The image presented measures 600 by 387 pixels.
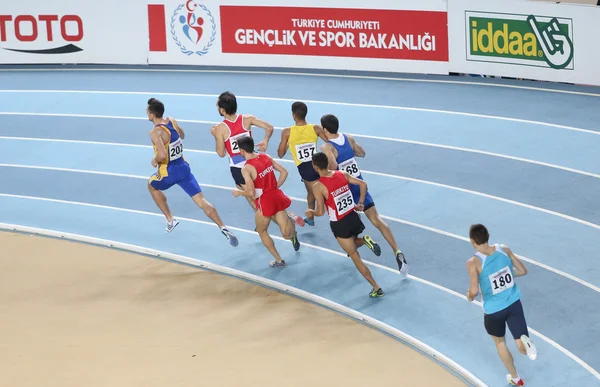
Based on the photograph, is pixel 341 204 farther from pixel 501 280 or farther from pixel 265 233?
pixel 501 280

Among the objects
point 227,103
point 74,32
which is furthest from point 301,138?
point 74,32

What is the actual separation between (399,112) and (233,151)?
192 inches

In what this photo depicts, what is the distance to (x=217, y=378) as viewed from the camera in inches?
349

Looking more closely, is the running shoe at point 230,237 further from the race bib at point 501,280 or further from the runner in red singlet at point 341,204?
the race bib at point 501,280

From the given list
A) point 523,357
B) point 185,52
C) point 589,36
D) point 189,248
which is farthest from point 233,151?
point 185,52

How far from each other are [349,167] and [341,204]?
804 millimetres

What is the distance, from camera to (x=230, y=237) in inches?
443

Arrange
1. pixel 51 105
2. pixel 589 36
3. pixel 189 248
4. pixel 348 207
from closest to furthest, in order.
A: pixel 348 207 < pixel 189 248 < pixel 589 36 < pixel 51 105

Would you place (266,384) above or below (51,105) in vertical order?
below

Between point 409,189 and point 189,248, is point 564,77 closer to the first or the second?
point 409,189

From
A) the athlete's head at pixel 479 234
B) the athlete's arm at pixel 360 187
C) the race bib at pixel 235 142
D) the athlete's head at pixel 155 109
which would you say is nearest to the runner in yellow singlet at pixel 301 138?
the race bib at pixel 235 142

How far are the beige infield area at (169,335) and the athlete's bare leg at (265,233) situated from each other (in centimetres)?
51

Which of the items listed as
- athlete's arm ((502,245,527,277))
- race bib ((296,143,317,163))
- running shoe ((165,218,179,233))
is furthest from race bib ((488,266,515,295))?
running shoe ((165,218,179,233))

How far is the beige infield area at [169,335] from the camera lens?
8906mm
